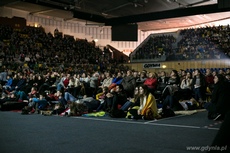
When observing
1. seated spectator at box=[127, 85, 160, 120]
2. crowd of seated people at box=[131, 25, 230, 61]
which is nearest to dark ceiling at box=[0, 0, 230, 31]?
crowd of seated people at box=[131, 25, 230, 61]

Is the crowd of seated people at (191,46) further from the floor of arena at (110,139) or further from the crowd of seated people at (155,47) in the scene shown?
the floor of arena at (110,139)

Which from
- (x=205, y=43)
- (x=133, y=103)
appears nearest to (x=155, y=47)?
(x=205, y=43)

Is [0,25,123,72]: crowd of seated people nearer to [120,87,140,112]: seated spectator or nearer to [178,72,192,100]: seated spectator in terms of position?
[178,72,192,100]: seated spectator

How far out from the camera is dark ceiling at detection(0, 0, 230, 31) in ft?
64.8

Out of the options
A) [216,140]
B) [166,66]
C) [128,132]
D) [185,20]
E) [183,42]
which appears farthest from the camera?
[185,20]

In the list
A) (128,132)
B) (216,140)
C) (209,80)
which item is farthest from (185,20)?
(216,140)

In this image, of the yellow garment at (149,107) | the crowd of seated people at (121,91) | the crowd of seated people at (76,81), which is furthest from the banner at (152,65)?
the yellow garment at (149,107)

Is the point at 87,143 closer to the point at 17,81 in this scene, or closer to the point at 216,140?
the point at 216,140

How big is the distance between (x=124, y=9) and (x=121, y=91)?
16789mm

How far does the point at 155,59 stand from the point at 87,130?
16.8 m

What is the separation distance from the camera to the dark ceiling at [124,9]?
19.7m

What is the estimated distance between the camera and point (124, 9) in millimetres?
24328

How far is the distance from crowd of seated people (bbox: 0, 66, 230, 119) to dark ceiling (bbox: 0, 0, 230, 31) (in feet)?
30.0

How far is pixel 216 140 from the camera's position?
141 cm
